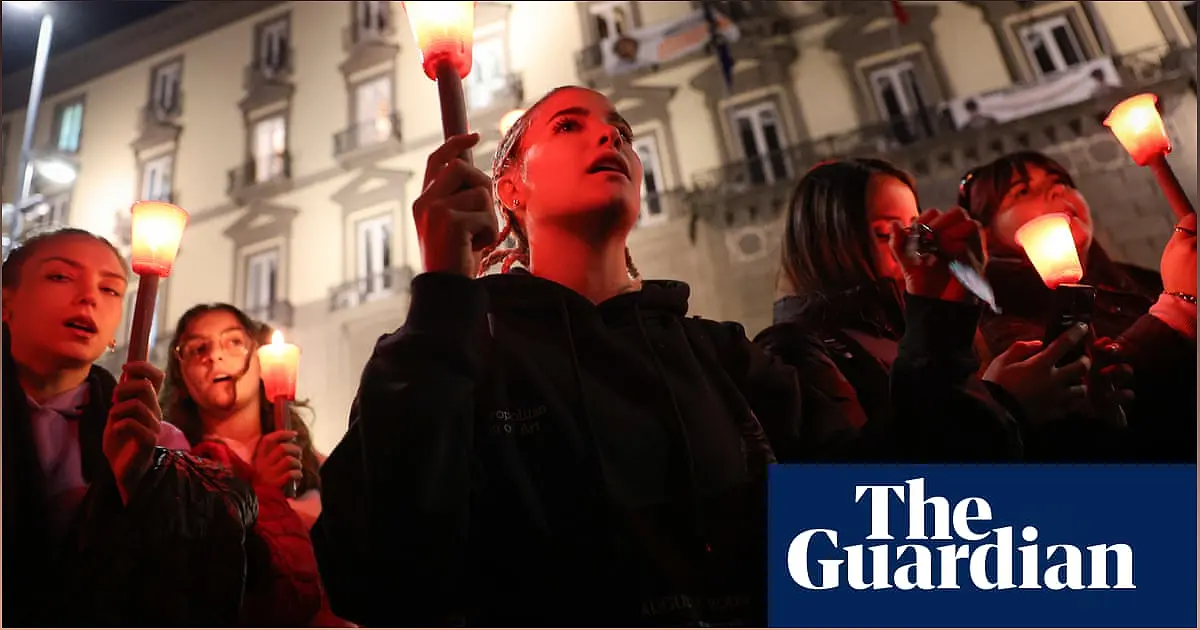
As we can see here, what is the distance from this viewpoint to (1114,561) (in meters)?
1.49

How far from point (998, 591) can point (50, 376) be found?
6.27 ft

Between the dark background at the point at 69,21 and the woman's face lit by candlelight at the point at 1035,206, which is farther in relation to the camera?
the dark background at the point at 69,21

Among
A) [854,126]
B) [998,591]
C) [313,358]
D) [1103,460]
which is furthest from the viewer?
[854,126]

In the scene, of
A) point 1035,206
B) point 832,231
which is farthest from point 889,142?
point 832,231

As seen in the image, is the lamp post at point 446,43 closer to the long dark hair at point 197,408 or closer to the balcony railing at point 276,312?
the long dark hair at point 197,408

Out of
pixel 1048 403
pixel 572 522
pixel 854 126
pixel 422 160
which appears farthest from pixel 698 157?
pixel 572 522

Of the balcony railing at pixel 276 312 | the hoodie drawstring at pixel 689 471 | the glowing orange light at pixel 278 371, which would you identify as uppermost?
the balcony railing at pixel 276 312

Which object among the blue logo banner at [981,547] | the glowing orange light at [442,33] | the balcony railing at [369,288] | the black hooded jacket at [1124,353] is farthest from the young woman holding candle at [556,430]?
the balcony railing at [369,288]

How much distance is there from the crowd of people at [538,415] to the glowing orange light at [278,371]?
0.22 feet

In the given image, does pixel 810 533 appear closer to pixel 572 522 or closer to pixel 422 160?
pixel 572 522

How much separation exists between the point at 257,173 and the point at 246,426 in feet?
5.05

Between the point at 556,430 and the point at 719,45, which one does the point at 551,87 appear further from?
the point at 556,430

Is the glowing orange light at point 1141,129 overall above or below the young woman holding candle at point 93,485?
above

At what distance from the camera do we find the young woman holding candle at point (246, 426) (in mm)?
1875
